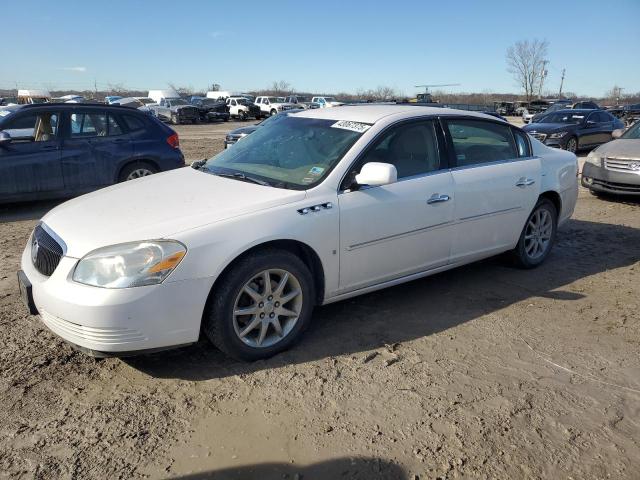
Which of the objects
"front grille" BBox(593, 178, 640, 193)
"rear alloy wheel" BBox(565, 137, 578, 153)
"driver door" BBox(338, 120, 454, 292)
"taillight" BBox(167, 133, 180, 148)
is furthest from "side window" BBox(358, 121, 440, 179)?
"rear alloy wheel" BBox(565, 137, 578, 153)

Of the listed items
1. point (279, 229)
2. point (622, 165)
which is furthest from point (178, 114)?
point (279, 229)

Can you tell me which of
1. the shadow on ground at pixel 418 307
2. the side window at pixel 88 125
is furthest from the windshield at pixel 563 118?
the side window at pixel 88 125

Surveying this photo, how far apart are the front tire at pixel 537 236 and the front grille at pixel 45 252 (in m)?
4.07

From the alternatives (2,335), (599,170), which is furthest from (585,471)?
(599,170)

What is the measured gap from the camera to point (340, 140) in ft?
13.4

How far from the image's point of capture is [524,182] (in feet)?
16.5

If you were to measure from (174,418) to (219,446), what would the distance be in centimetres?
37

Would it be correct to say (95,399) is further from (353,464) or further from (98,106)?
(98,106)

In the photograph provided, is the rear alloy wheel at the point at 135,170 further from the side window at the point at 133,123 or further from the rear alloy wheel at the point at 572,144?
the rear alloy wheel at the point at 572,144

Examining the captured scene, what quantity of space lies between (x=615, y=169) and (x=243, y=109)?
36681mm

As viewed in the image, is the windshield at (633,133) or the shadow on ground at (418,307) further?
the windshield at (633,133)

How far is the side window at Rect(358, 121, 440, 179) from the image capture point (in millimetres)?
4086

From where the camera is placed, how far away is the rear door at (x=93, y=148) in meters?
7.86

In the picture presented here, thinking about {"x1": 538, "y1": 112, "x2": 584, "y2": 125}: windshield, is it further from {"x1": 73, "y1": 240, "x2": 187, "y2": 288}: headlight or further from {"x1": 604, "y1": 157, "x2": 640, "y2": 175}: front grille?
{"x1": 73, "y1": 240, "x2": 187, "y2": 288}: headlight
